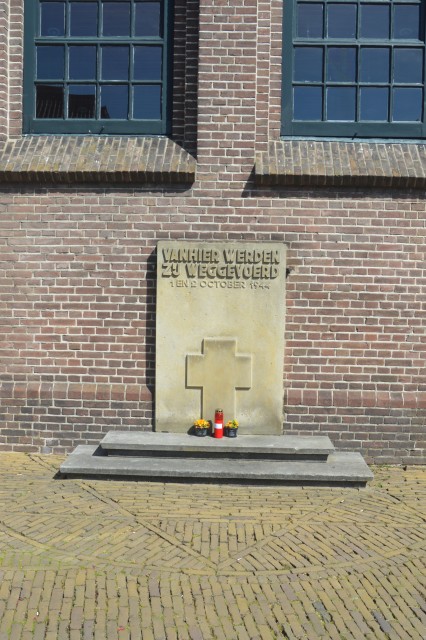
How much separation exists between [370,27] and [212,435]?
4803mm

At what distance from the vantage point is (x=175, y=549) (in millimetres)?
5070

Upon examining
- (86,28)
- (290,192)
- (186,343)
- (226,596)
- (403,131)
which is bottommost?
(226,596)

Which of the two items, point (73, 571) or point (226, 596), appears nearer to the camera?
point (226, 596)

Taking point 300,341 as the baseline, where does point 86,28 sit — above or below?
above

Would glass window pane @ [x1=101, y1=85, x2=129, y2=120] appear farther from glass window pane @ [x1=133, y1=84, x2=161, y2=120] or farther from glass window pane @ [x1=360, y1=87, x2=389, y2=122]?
glass window pane @ [x1=360, y1=87, x2=389, y2=122]

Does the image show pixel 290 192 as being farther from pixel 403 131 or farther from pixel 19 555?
pixel 19 555

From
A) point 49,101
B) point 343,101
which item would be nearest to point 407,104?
point 343,101

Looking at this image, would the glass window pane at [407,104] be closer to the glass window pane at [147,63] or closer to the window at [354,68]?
the window at [354,68]

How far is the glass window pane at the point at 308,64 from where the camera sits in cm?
776

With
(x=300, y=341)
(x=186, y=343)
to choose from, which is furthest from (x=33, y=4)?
A: (x=300, y=341)

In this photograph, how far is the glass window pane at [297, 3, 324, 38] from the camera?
7.73 meters

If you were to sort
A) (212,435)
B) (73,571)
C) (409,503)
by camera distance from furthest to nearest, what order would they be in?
(212,435) < (409,503) < (73,571)

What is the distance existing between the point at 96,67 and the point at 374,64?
3.11 meters

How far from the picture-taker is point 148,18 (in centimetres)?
786
